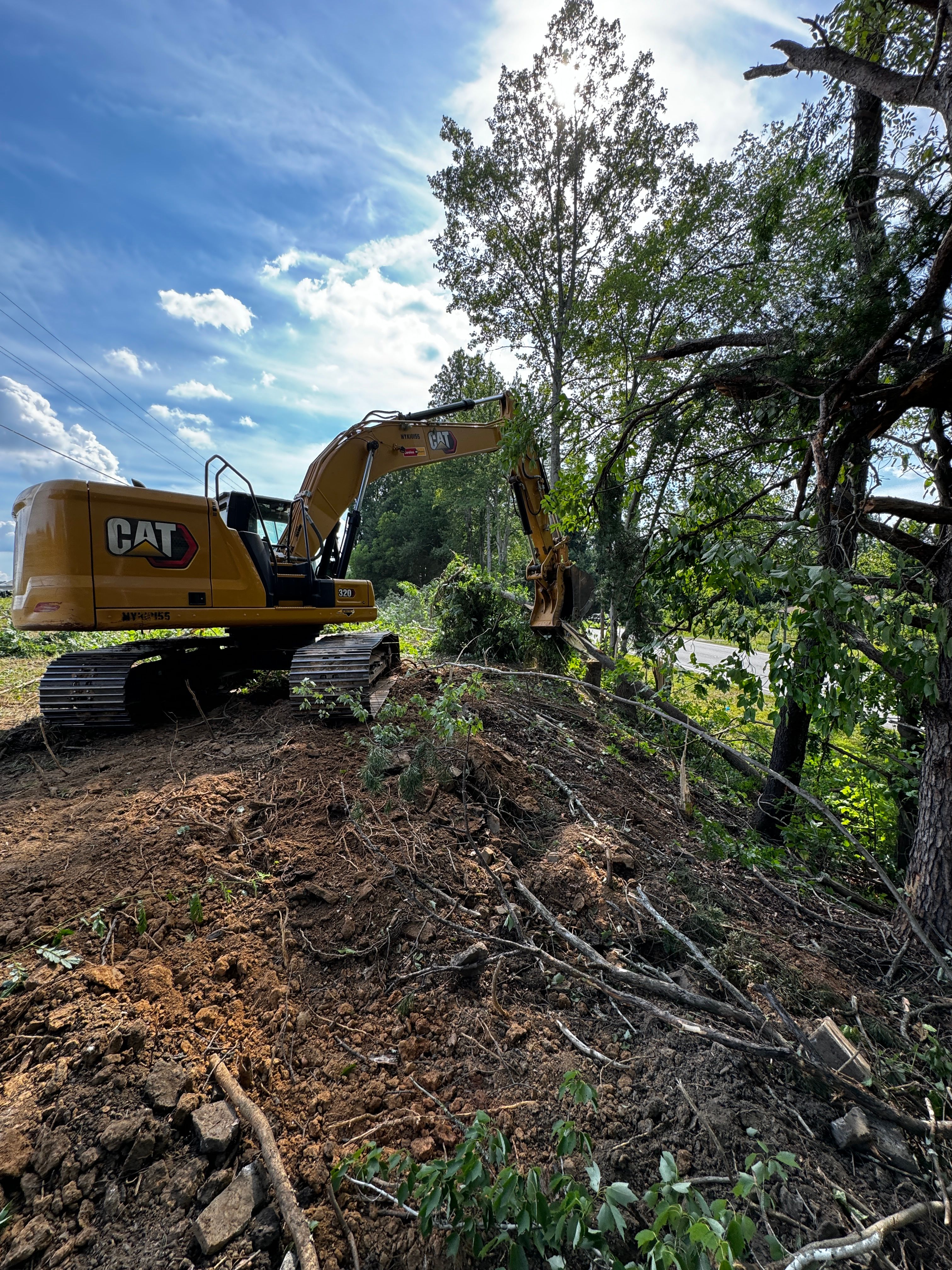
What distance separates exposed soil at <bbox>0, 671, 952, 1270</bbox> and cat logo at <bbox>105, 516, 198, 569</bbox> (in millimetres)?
1956

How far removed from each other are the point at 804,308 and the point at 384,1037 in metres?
4.47

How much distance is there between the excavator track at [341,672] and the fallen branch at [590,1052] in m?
2.95

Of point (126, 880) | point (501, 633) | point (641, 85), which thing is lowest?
point (126, 880)

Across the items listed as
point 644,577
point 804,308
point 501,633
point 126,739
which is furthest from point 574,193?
point 126,739

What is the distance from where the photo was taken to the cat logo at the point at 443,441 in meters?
6.80

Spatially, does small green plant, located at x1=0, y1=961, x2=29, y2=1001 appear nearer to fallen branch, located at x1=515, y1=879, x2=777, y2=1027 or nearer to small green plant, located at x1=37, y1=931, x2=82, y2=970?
small green plant, located at x1=37, y1=931, x2=82, y2=970

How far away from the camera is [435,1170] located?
4.16 ft

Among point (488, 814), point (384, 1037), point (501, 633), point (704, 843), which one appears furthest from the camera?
point (501, 633)

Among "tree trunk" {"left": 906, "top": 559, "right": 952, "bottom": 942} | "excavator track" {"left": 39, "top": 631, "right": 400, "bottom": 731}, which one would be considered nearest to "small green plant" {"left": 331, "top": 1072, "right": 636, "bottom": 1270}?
"tree trunk" {"left": 906, "top": 559, "right": 952, "bottom": 942}

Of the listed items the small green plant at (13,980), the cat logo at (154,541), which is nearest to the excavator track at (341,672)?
the cat logo at (154,541)

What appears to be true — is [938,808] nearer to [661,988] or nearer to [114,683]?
[661,988]

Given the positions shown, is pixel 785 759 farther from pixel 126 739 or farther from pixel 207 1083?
pixel 126 739

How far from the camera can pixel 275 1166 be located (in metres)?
1.47

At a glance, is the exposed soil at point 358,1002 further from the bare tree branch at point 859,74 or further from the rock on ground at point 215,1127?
the bare tree branch at point 859,74
